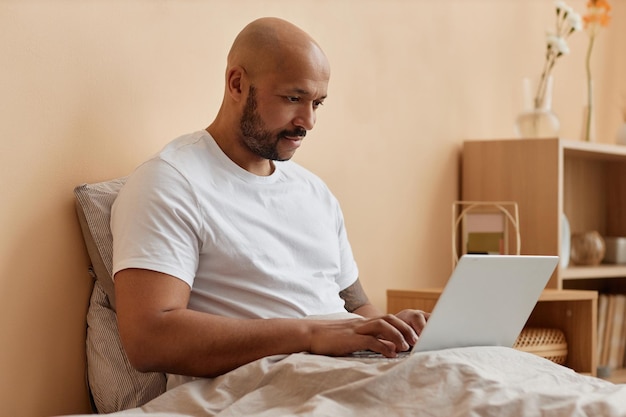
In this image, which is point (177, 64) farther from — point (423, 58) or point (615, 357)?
point (615, 357)

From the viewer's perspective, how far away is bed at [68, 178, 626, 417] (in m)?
1.41

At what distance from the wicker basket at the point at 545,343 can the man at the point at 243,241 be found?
2.46ft

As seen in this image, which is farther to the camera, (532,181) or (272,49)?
(532,181)

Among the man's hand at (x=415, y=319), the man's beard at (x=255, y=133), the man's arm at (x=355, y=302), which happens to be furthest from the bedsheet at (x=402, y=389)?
the man's arm at (x=355, y=302)

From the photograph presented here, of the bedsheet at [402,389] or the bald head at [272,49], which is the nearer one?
the bedsheet at [402,389]

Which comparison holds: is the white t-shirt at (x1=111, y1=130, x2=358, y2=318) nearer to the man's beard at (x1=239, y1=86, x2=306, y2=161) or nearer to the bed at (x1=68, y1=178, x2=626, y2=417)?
the man's beard at (x1=239, y1=86, x2=306, y2=161)

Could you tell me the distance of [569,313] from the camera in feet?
9.36

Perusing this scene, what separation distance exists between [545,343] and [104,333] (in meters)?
1.41

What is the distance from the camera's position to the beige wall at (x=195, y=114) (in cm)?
182

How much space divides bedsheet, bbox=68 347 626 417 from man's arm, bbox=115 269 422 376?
4 cm

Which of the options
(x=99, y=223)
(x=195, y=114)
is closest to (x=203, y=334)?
(x=99, y=223)

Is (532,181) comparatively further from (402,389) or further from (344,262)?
(402,389)

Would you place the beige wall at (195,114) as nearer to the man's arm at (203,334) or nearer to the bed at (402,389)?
the man's arm at (203,334)

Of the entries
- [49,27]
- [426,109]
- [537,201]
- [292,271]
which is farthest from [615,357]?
[49,27]
